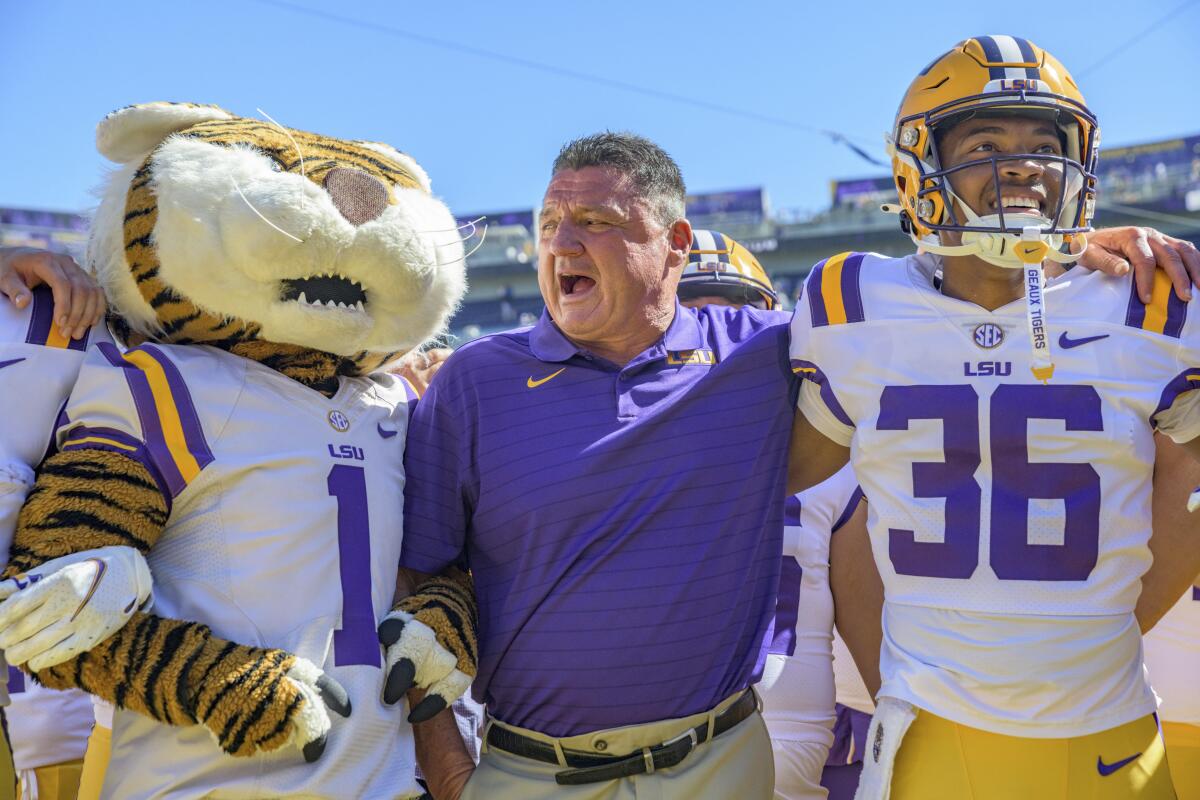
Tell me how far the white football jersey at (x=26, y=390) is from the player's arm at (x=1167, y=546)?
233 cm

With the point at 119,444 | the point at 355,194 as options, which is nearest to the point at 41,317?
the point at 119,444

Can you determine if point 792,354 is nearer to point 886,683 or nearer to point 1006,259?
point 1006,259

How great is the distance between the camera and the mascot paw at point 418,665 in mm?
2393

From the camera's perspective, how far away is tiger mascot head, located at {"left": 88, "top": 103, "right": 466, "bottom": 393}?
2406mm

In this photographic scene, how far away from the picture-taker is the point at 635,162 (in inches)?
118

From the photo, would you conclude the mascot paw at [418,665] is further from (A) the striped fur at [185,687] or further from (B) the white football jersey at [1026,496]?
(B) the white football jersey at [1026,496]

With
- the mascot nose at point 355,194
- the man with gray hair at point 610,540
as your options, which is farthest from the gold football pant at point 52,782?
the mascot nose at point 355,194

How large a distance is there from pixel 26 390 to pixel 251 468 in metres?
0.45

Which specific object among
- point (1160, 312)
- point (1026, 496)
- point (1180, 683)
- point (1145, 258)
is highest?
point (1145, 258)

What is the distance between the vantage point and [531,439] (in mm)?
2717

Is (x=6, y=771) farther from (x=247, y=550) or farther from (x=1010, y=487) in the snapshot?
(x=1010, y=487)

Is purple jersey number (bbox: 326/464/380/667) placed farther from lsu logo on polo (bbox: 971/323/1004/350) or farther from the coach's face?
lsu logo on polo (bbox: 971/323/1004/350)

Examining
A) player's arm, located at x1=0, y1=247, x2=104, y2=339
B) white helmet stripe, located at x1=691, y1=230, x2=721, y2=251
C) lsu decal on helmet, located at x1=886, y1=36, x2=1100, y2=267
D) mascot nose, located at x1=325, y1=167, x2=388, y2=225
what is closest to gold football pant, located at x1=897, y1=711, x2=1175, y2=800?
lsu decal on helmet, located at x1=886, y1=36, x2=1100, y2=267

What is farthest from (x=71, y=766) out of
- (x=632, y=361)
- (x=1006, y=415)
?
(x=1006, y=415)
